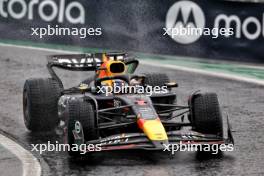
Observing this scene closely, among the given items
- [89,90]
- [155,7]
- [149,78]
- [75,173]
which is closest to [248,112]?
[149,78]

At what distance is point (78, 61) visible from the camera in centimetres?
1309

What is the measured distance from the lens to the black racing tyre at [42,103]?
40.3ft

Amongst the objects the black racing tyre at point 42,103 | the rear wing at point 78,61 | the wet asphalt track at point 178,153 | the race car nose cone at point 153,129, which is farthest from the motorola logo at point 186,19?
the race car nose cone at point 153,129

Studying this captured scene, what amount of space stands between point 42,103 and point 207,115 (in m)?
2.66

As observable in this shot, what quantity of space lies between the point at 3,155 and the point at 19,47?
29.6ft

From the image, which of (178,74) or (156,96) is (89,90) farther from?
(178,74)

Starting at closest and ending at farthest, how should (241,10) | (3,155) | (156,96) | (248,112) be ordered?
(3,155) < (156,96) < (248,112) < (241,10)

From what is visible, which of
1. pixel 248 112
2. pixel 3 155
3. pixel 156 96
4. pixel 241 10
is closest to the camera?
pixel 3 155

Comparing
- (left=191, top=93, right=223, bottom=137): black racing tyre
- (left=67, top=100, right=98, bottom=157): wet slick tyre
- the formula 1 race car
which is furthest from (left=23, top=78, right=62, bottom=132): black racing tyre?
(left=191, top=93, right=223, bottom=137): black racing tyre

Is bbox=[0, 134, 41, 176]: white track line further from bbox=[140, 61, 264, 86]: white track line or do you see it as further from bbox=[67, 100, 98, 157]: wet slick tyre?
bbox=[140, 61, 264, 86]: white track line

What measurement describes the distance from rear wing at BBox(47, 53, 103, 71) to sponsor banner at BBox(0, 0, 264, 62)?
6049mm

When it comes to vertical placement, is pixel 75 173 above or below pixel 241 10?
below

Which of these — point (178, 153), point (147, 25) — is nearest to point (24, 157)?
point (178, 153)

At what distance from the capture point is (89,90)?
463 inches
